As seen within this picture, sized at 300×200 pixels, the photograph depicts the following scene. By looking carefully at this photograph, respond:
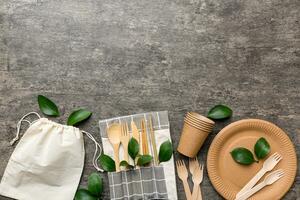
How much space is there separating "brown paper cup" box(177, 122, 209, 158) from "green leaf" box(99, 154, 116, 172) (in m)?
0.22

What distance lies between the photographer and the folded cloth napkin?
3.75 feet

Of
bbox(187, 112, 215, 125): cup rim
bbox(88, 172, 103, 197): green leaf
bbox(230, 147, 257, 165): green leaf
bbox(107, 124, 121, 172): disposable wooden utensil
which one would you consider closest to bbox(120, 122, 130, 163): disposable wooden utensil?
bbox(107, 124, 121, 172): disposable wooden utensil

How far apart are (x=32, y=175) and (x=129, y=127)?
0.35 metres

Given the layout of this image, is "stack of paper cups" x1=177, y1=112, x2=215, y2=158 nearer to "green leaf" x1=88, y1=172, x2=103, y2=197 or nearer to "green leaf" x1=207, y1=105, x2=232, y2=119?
"green leaf" x1=207, y1=105, x2=232, y2=119

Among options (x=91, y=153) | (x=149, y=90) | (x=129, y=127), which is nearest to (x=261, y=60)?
(x=149, y=90)

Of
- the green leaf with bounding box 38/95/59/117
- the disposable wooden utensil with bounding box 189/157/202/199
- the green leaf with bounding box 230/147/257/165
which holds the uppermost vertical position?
the green leaf with bounding box 38/95/59/117

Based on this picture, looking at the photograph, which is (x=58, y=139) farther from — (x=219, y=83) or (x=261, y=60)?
(x=261, y=60)

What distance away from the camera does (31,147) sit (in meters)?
1.18

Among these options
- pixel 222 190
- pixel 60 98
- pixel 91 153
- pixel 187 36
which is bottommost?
pixel 222 190

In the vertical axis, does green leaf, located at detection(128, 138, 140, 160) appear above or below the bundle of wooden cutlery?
above

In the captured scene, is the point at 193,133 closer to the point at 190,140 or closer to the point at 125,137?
the point at 190,140

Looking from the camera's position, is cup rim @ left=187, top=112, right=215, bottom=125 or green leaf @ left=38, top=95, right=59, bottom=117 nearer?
cup rim @ left=187, top=112, right=215, bottom=125

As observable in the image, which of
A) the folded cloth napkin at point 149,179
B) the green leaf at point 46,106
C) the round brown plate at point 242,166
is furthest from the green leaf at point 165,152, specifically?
the green leaf at point 46,106

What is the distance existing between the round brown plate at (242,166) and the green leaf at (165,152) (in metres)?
0.13
